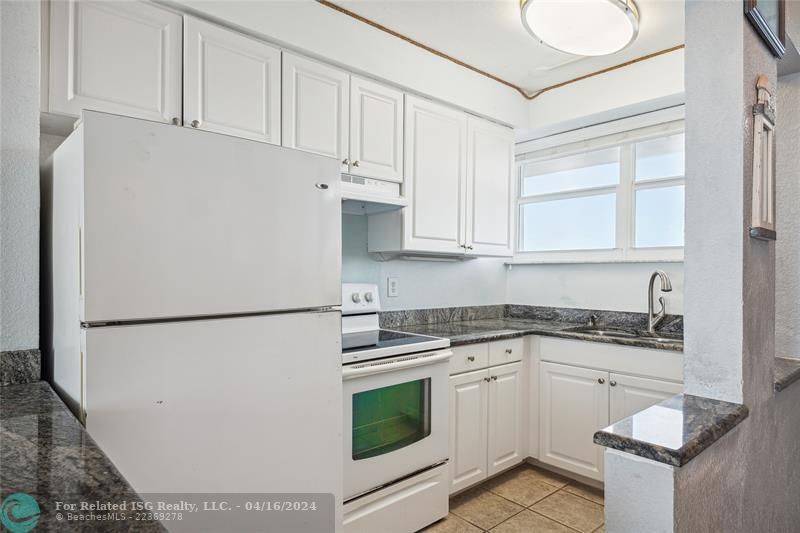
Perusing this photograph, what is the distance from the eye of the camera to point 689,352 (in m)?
1.25

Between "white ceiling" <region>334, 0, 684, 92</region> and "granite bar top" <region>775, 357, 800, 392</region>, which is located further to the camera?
"white ceiling" <region>334, 0, 684, 92</region>

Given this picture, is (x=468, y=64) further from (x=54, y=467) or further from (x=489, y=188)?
(x=54, y=467)

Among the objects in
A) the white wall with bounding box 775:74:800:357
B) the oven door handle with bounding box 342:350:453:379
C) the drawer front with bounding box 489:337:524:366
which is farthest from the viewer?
the drawer front with bounding box 489:337:524:366

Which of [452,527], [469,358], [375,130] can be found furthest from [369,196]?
[452,527]

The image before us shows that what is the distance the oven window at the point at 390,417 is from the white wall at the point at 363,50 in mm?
1606

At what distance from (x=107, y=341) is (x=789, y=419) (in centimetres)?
213

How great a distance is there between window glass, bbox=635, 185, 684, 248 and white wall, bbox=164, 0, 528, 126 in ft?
3.23

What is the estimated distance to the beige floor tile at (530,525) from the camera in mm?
2230

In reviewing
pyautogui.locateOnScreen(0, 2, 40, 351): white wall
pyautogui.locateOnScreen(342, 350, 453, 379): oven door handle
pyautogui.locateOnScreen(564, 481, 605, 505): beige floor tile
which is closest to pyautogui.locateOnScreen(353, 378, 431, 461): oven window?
pyautogui.locateOnScreen(342, 350, 453, 379): oven door handle

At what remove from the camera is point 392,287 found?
9.64 feet

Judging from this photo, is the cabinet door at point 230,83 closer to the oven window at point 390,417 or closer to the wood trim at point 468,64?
the wood trim at point 468,64

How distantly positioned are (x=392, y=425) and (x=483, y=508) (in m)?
0.80

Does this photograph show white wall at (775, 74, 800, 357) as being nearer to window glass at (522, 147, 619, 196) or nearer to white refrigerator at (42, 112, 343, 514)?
window glass at (522, 147, 619, 196)

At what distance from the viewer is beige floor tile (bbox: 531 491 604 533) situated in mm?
2281
